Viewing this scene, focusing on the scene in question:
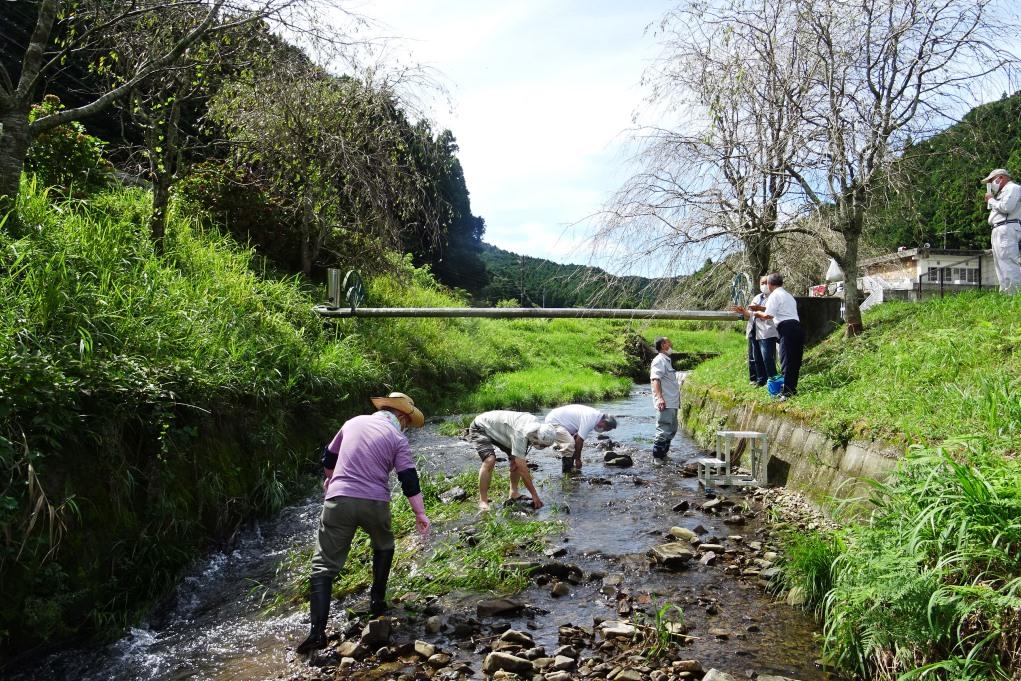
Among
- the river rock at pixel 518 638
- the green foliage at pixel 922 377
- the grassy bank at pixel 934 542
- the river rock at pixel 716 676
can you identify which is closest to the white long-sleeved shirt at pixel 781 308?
the green foliage at pixel 922 377

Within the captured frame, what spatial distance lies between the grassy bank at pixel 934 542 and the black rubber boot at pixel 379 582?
332cm

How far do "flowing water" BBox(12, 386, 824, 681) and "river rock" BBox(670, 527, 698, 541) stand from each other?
177 millimetres

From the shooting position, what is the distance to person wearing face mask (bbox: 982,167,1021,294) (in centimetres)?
974

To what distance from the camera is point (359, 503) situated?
544 centimetres

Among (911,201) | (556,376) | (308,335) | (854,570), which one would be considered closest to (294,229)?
(308,335)

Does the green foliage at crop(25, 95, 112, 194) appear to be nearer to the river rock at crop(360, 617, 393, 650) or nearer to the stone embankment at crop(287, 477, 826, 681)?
the river rock at crop(360, 617, 393, 650)

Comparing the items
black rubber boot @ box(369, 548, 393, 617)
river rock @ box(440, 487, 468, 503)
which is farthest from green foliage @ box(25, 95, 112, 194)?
black rubber boot @ box(369, 548, 393, 617)

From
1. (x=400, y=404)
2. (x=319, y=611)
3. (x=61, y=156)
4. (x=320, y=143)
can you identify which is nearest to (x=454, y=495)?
(x=400, y=404)

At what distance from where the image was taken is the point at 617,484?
9.66m

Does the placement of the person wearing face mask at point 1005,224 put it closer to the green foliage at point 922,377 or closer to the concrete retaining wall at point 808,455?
the green foliage at point 922,377

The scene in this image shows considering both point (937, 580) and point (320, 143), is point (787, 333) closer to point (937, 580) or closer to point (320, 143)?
point (937, 580)

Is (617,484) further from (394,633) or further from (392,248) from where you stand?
(392,248)

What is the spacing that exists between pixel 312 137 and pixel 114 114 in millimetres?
6177

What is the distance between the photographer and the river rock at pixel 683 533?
7.14m
